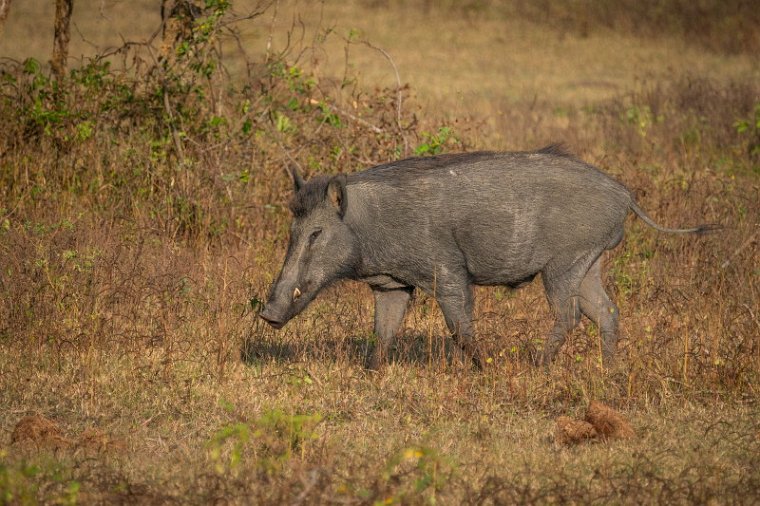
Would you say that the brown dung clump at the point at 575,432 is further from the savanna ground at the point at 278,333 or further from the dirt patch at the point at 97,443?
the dirt patch at the point at 97,443

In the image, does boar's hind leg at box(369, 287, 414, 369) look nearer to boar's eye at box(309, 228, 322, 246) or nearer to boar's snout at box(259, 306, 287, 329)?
boar's eye at box(309, 228, 322, 246)

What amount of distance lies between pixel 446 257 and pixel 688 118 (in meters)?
8.46

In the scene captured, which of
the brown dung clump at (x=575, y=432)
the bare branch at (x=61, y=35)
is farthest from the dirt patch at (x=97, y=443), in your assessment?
the bare branch at (x=61, y=35)

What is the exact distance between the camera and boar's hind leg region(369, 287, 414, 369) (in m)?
7.27

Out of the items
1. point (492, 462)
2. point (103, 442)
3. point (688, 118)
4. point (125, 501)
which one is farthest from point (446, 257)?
point (688, 118)

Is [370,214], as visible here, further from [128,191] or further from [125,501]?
[128,191]

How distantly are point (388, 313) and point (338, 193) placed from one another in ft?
3.01

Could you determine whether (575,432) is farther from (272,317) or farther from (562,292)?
(272,317)

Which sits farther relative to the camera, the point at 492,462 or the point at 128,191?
the point at 128,191

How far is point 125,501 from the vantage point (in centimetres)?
465

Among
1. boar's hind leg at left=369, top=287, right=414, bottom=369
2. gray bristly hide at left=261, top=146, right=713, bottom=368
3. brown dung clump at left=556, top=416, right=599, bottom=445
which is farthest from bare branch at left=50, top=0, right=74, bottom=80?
brown dung clump at left=556, top=416, right=599, bottom=445

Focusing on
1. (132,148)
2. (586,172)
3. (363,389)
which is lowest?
(363,389)

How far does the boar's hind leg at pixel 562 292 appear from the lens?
23.5 ft

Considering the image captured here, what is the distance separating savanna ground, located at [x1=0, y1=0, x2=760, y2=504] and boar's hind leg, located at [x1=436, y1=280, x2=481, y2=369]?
0.13m
